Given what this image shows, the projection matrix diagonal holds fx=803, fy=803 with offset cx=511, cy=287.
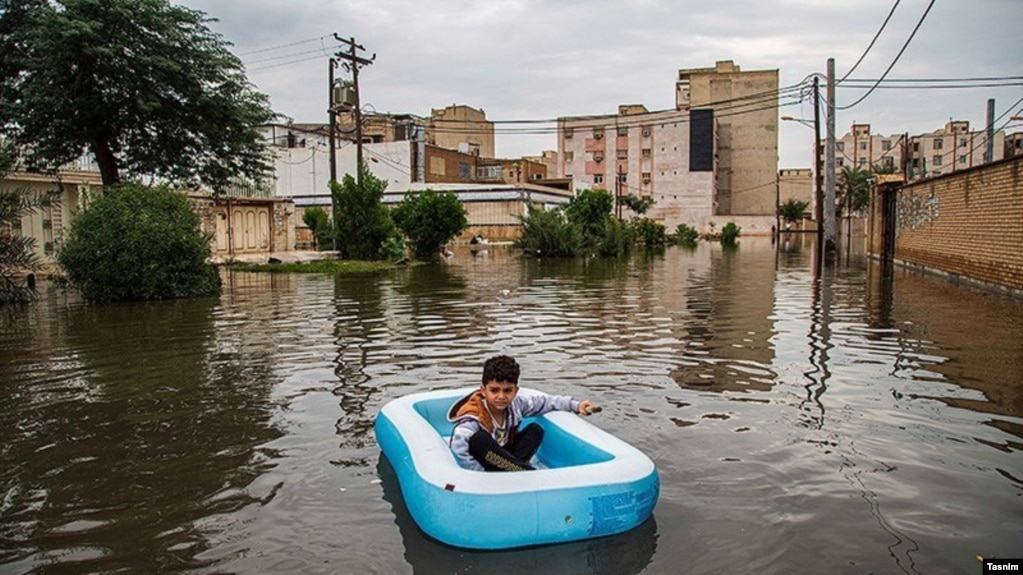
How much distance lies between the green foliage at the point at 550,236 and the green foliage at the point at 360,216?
25.9 ft

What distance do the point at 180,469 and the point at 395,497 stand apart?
176 cm

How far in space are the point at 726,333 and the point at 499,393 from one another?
24.8 feet

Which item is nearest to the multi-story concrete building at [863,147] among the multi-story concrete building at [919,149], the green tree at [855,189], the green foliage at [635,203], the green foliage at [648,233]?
the multi-story concrete building at [919,149]

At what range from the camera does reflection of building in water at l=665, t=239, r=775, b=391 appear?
894 centimetres

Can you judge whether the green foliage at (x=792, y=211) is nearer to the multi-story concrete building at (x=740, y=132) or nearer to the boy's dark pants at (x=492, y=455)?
the multi-story concrete building at (x=740, y=132)

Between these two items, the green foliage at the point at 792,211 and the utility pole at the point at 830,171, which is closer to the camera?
the utility pole at the point at 830,171

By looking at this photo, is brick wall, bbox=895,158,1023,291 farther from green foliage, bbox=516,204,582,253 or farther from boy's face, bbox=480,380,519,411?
green foliage, bbox=516,204,582,253

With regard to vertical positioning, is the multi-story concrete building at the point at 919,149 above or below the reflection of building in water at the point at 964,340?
above

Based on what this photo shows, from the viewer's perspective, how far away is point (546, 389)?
8461mm

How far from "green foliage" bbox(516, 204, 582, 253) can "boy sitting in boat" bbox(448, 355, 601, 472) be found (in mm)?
31756

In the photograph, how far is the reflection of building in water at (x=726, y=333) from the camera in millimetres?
8938

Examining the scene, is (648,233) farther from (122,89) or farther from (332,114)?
(122,89)

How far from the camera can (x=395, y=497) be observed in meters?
5.40

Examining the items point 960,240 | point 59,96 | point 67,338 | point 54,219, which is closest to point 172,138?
point 59,96
